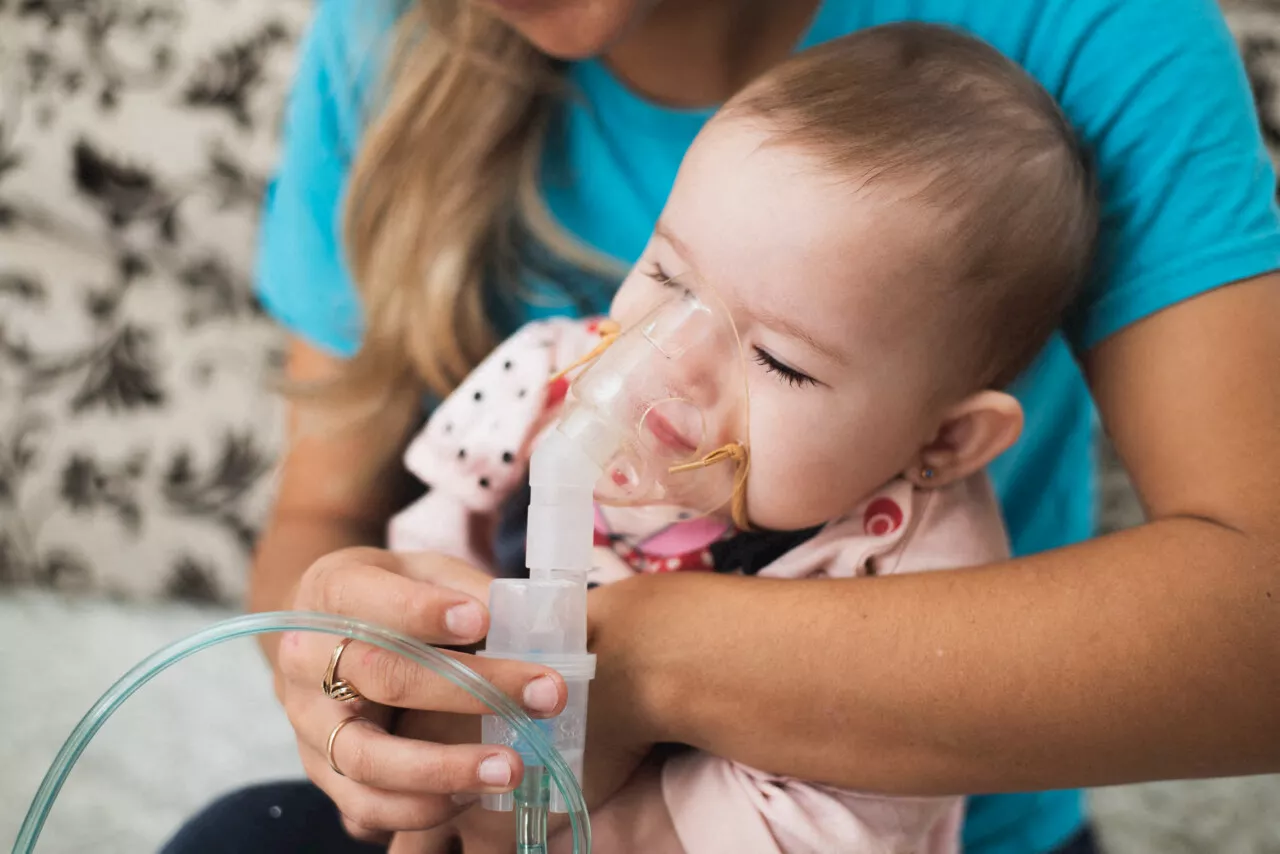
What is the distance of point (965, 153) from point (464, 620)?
1.39 feet

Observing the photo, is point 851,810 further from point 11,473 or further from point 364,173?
point 11,473

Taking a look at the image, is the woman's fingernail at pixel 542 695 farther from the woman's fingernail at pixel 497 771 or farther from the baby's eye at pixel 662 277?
the baby's eye at pixel 662 277

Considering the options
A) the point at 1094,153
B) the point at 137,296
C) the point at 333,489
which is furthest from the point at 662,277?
the point at 137,296

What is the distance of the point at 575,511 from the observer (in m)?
0.64

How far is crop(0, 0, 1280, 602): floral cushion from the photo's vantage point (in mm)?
1604

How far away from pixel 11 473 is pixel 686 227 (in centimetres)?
133

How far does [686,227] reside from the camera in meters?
0.77

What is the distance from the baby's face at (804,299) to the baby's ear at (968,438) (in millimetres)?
42

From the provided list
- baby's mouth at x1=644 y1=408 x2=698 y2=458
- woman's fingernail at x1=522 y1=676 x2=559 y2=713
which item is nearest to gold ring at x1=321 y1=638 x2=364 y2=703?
woman's fingernail at x1=522 y1=676 x2=559 y2=713

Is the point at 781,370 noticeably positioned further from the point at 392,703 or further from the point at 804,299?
the point at 392,703

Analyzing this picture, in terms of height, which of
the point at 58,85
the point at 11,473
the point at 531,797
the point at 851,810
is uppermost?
the point at 58,85

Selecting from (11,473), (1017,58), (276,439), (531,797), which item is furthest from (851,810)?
(11,473)

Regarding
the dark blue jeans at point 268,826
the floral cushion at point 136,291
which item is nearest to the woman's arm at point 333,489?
the dark blue jeans at point 268,826

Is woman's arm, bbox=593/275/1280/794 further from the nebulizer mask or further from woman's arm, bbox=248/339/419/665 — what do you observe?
woman's arm, bbox=248/339/419/665
